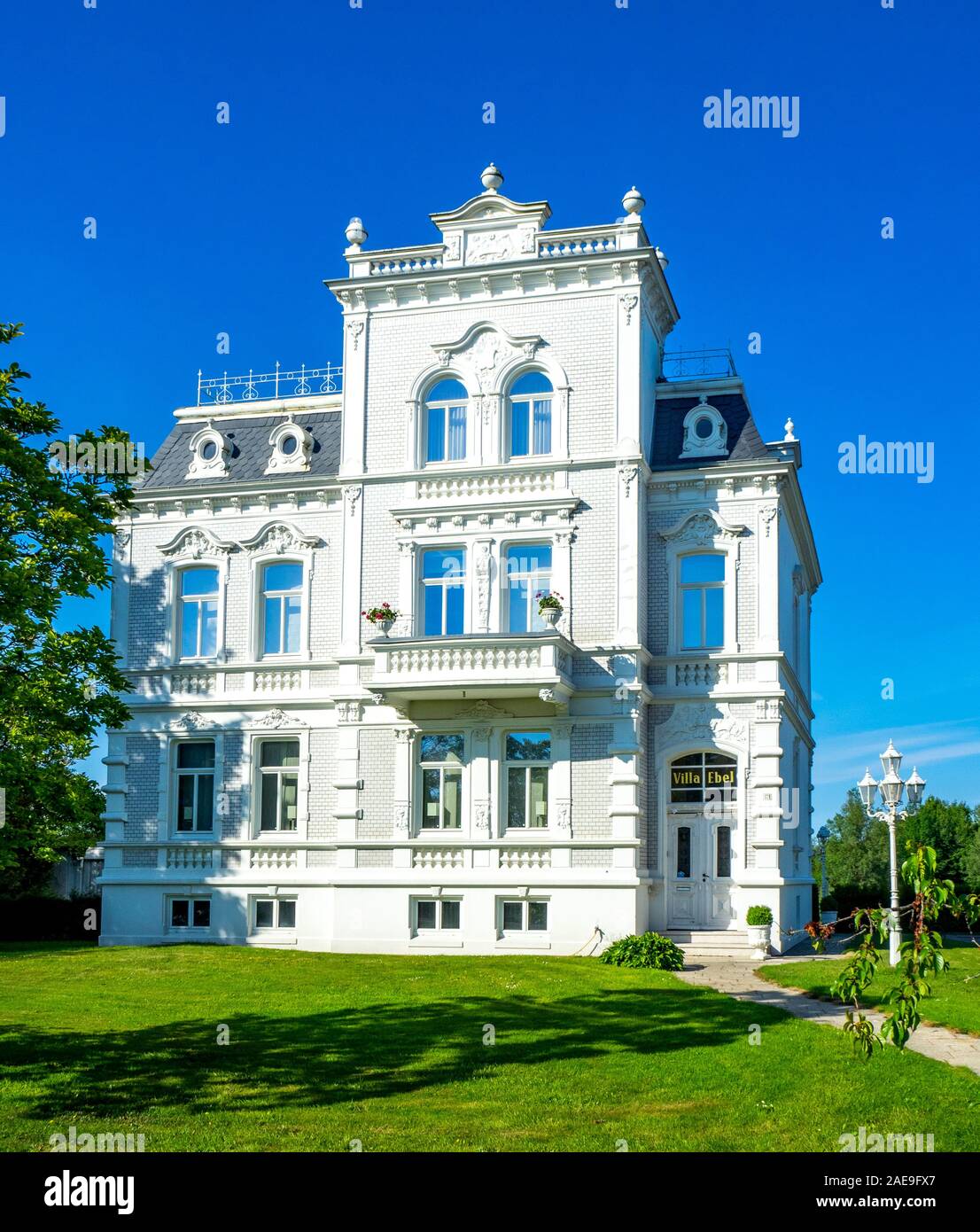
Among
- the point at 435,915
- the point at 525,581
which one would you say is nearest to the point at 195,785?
the point at 435,915

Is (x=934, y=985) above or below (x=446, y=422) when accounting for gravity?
below

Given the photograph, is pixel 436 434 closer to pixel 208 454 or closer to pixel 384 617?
pixel 384 617

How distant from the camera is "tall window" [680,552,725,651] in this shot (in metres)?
28.7

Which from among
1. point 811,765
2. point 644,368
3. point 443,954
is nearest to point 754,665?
point 644,368

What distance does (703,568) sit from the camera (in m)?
28.9

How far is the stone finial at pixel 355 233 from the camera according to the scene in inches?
1206

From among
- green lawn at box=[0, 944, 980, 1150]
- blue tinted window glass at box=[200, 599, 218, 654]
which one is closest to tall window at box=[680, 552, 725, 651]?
green lawn at box=[0, 944, 980, 1150]

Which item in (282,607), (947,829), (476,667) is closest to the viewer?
(476,667)

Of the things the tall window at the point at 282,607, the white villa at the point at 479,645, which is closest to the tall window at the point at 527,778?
the white villa at the point at 479,645

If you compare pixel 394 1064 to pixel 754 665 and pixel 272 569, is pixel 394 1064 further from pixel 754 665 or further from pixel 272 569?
pixel 272 569

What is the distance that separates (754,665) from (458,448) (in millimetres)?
7933

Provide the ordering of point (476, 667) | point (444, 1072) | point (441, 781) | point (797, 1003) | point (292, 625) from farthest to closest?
point (292, 625), point (441, 781), point (476, 667), point (797, 1003), point (444, 1072)

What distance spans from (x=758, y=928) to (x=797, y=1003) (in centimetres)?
719

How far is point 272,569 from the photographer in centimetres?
3130
